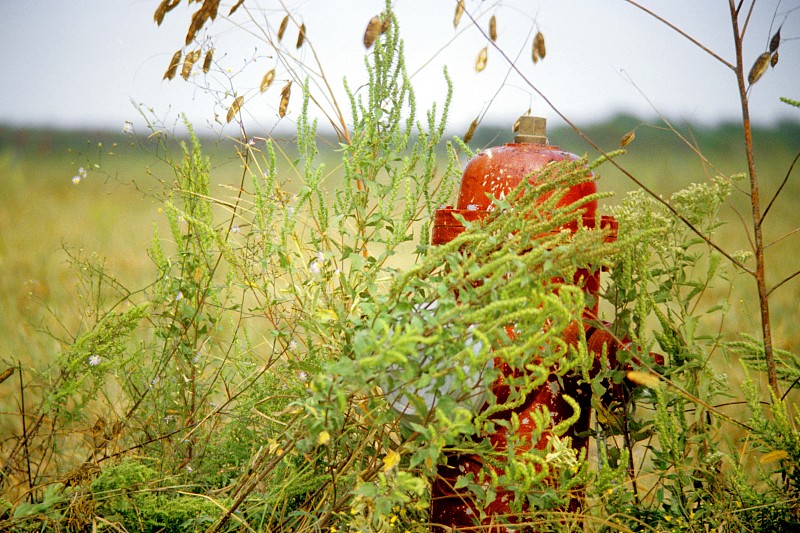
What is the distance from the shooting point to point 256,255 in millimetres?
1925

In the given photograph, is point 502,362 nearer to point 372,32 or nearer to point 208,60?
point 372,32

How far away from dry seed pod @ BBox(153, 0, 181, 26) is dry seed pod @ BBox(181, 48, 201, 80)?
0.14 meters

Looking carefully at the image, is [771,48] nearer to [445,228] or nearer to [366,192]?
[445,228]

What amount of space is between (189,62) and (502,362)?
138 centimetres

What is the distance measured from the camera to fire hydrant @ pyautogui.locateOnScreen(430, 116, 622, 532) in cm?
162

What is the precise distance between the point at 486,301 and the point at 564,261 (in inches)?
7.2

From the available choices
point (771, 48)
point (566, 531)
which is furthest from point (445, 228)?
point (771, 48)

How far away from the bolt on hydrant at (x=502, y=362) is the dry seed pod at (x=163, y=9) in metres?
0.99

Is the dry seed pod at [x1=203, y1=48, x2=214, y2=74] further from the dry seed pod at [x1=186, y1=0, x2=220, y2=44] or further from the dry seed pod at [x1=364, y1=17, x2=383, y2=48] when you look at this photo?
the dry seed pod at [x1=364, y1=17, x2=383, y2=48]

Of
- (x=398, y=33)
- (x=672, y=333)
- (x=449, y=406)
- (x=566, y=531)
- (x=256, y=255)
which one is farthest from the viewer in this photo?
(x=256, y=255)

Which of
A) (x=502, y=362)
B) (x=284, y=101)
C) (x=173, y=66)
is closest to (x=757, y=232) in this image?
(x=502, y=362)

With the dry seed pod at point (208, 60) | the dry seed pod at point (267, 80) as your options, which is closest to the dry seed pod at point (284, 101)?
the dry seed pod at point (267, 80)

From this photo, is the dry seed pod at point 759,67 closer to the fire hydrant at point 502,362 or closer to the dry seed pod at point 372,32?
the fire hydrant at point 502,362

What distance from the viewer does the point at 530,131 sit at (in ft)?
6.02
